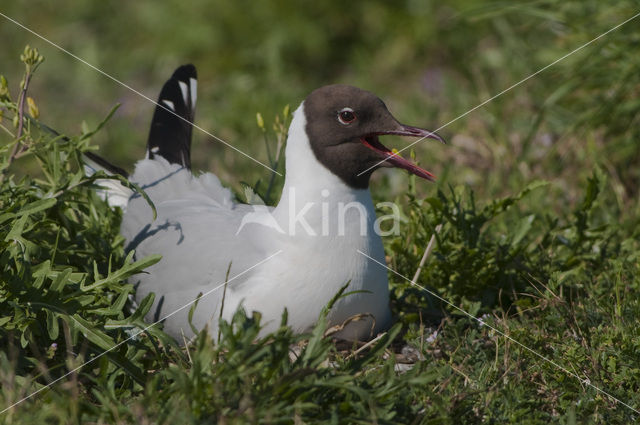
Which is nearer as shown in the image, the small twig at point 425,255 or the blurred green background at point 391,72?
the small twig at point 425,255

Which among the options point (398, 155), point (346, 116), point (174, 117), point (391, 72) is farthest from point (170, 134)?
point (391, 72)

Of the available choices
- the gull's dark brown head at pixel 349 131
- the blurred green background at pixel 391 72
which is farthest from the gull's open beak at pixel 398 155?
the blurred green background at pixel 391 72

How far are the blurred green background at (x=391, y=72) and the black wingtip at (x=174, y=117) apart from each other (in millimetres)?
758

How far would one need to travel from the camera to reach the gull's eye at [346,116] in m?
2.90

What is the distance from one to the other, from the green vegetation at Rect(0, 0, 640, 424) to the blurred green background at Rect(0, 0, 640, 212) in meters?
0.02

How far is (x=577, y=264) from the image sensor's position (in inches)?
136

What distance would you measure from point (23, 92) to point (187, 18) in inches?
169

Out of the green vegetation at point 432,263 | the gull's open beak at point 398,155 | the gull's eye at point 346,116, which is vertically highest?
the gull's eye at point 346,116

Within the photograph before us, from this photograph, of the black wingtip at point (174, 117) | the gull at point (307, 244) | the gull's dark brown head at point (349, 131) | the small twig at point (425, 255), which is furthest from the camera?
the black wingtip at point (174, 117)

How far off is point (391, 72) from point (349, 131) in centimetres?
395

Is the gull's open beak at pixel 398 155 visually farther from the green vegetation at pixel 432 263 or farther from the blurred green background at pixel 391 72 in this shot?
the blurred green background at pixel 391 72

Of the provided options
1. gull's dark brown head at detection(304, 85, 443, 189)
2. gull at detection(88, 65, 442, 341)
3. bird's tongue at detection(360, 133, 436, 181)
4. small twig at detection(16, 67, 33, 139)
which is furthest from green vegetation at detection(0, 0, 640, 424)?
gull's dark brown head at detection(304, 85, 443, 189)

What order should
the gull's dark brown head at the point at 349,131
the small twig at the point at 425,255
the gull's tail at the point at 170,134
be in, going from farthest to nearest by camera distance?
the gull's tail at the point at 170,134
the small twig at the point at 425,255
the gull's dark brown head at the point at 349,131

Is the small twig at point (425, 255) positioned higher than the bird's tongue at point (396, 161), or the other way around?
the bird's tongue at point (396, 161)
